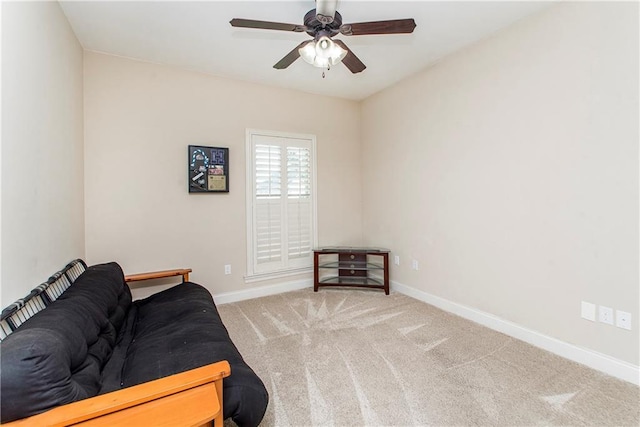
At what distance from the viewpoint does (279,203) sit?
383cm

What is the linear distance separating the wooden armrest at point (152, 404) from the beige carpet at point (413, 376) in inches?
24.7

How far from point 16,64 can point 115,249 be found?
6.30 ft

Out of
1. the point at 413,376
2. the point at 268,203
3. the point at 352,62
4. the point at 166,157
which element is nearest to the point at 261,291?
the point at 268,203

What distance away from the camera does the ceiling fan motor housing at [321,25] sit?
1.89 meters

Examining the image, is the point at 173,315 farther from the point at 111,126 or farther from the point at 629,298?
the point at 629,298

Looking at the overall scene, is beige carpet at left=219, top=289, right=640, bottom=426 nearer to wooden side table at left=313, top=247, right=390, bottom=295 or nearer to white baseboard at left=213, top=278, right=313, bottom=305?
white baseboard at left=213, top=278, right=313, bottom=305

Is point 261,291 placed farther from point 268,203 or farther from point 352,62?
point 352,62

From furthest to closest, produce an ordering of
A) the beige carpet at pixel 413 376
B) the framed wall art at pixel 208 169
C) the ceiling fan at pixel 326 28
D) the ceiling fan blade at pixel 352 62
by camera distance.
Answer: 1. the framed wall art at pixel 208 169
2. the ceiling fan blade at pixel 352 62
3. the ceiling fan at pixel 326 28
4. the beige carpet at pixel 413 376

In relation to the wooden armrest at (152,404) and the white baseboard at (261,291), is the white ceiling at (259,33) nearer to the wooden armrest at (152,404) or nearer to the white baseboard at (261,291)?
the wooden armrest at (152,404)

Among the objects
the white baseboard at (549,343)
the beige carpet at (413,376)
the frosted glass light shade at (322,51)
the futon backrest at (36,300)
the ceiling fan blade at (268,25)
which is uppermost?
the ceiling fan blade at (268,25)

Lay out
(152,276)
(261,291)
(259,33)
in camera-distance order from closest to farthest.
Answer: (259,33) < (152,276) < (261,291)

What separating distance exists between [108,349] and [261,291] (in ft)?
6.88

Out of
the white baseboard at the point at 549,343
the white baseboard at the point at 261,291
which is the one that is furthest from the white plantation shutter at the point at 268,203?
the white baseboard at the point at 549,343

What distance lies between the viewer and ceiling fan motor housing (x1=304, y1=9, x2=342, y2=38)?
1895 millimetres
